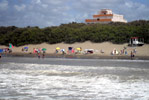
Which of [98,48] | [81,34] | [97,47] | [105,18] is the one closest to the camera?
[98,48]

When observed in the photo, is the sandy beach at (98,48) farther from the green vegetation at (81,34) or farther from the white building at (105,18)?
the white building at (105,18)

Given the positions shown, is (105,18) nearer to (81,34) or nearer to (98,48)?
(81,34)

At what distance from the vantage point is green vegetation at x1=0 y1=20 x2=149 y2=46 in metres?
47.2

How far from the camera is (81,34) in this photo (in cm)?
5212

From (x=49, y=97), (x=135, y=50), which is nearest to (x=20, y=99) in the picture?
(x=49, y=97)

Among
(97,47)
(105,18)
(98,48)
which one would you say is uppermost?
(105,18)


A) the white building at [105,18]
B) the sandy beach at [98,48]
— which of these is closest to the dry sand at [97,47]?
the sandy beach at [98,48]

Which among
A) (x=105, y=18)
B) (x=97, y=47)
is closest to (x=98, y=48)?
(x=97, y=47)

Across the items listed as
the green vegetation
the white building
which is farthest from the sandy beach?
the white building

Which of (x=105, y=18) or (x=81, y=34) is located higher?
(x=105, y=18)

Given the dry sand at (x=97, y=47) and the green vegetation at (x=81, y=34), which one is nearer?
the dry sand at (x=97, y=47)

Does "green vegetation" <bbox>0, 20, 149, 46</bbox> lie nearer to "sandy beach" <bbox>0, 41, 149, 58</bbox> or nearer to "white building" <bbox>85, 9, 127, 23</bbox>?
"sandy beach" <bbox>0, 41, 149, 58</bbox>

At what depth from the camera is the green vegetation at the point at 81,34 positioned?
47156 mm

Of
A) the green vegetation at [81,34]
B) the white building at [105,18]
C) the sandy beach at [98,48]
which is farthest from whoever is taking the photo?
the white building at [105,18]
